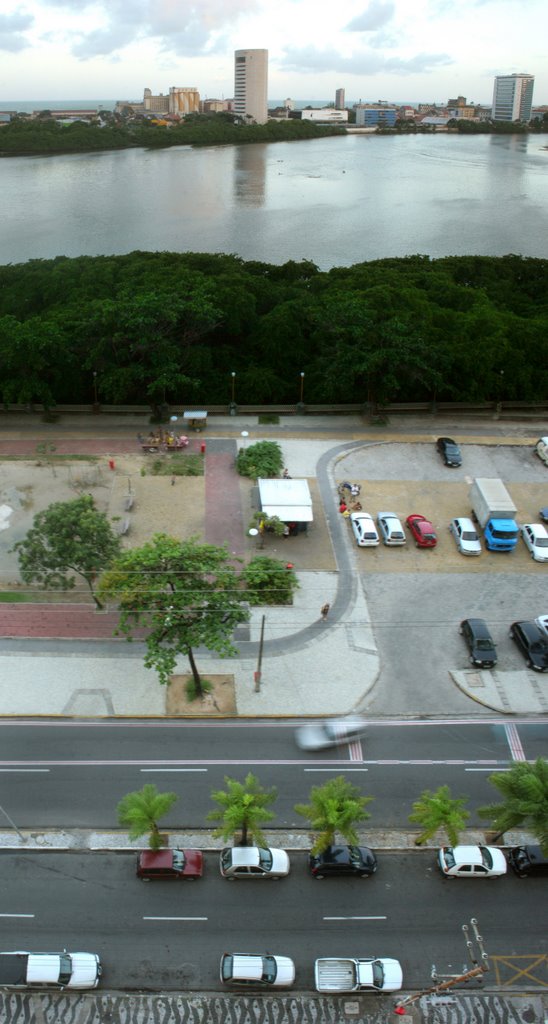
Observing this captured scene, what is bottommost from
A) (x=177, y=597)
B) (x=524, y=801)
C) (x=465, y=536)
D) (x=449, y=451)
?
(x=524, y=801)

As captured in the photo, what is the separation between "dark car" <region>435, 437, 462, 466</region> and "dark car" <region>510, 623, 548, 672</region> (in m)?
12.2

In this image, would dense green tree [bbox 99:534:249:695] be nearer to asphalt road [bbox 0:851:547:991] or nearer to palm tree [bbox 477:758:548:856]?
asphalt road [bbox 0:851:547:991]

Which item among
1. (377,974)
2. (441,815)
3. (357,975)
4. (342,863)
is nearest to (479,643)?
(441,815)

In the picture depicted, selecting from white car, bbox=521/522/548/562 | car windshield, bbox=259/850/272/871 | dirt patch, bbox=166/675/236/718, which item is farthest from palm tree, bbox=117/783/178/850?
white car, bbox=521/522/548/562

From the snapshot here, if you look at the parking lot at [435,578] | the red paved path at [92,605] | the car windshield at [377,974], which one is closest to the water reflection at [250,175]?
the red paved path at [92,605]

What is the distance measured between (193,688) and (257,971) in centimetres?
913

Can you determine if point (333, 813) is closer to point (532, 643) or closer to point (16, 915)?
point (16, 915)

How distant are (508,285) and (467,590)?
1497 inches

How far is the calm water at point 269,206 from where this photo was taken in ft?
273

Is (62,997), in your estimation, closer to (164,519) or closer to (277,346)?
(164,519)

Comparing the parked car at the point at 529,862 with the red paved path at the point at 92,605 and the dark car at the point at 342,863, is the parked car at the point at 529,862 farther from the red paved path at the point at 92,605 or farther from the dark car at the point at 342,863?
the red paved path at the point at 92,605

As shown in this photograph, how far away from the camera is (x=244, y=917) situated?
1736cm

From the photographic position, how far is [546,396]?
42.6 metres

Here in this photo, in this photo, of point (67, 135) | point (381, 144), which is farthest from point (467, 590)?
point (381, 144)
